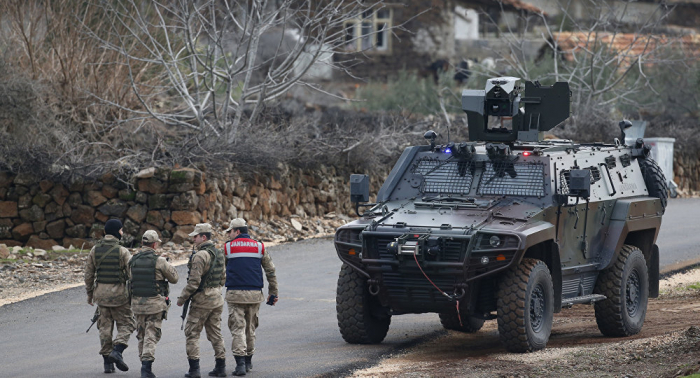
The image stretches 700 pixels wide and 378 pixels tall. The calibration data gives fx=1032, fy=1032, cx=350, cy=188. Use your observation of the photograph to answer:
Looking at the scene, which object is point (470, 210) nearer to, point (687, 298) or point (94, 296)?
point (94, 296)

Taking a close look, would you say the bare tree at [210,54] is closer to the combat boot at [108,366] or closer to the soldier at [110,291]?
the soldier at [110,291]

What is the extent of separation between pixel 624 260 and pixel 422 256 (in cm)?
289

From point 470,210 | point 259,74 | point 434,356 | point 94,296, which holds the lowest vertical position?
point 434,356

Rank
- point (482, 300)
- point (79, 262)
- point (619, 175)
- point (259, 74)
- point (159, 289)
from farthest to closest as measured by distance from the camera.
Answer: point (259, 74)
point (79, 262)
point (619, 175)
point (482, 300)
point (159, 289)

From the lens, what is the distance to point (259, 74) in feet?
117

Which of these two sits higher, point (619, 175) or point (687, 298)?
point (619, 175)

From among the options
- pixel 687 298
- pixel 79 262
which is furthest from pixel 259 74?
→ pixel 687 298

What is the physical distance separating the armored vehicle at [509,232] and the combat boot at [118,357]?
2185mm

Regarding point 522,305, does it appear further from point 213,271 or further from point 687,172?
point 687,172

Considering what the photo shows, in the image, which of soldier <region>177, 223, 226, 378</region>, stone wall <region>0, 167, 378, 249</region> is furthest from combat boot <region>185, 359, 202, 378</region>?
stone wall <region>0, 167, 378, 249</region>

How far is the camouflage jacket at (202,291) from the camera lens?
8906mm

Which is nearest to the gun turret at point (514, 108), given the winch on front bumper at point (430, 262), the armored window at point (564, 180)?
the armored window at point (564, 180)

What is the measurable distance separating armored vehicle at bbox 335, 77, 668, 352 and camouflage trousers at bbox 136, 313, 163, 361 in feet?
6.37

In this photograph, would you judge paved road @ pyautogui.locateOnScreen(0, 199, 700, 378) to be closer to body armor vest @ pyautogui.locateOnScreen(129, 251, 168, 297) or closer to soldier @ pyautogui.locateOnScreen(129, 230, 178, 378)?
soldier @ pyautogui.locateOnScreen(129, 230, 178, 378)
